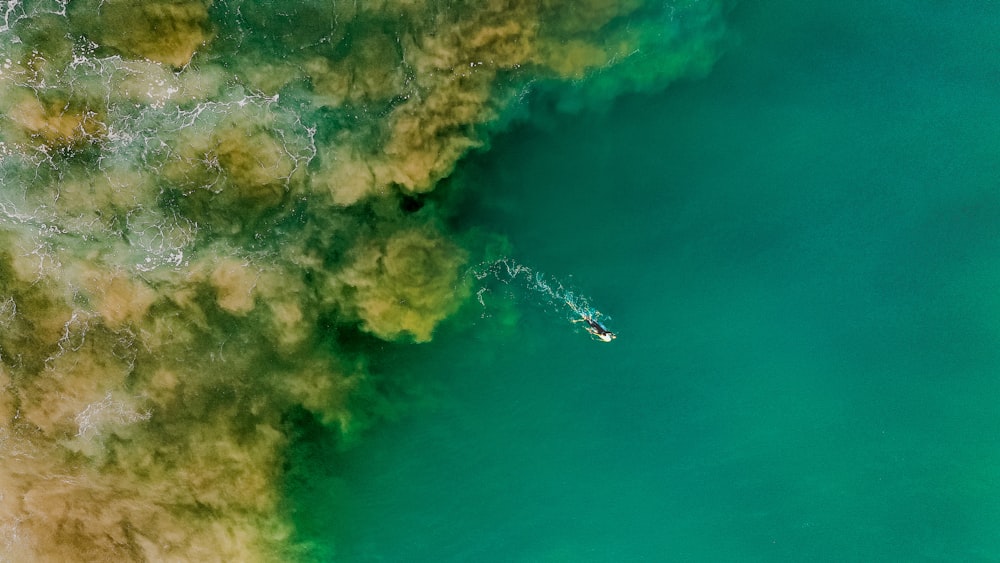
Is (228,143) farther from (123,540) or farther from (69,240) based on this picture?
(123,540)

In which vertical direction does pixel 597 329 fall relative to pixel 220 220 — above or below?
below

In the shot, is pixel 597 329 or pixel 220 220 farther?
pixel 597 329

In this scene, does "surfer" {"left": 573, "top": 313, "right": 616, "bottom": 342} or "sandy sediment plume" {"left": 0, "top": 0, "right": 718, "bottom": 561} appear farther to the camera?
"surfer" {"left": 573, "top": 313, "right": 616, "bottom": 342}

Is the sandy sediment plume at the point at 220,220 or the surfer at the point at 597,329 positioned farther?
the surfer at the point at 597,329

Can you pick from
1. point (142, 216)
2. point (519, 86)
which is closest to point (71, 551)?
point (142, 216)
